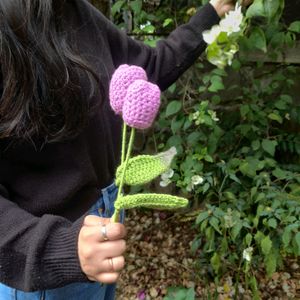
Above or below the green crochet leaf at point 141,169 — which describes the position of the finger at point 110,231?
below

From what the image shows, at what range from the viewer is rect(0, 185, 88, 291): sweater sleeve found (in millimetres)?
614

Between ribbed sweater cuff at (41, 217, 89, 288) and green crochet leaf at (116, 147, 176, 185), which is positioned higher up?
green crochet leaf at (116, 147, 176, 185)

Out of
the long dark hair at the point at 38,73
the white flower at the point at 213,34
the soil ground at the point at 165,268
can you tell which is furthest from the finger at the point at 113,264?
the soil ground at the point at 165,268

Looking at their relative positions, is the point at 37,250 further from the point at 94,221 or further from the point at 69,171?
the point at 69,171

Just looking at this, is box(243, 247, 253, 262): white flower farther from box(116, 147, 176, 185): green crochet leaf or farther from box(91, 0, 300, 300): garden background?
box(116, 147, 176, 185): green crochet leaf

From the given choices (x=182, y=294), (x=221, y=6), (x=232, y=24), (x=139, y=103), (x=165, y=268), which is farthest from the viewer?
(x=165, y=268)

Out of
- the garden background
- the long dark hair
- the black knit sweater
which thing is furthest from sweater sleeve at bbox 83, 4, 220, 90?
the long dark hair

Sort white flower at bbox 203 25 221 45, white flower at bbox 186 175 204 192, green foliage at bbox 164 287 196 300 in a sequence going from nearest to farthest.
Result: white flower at bbox 203 25 221 45
green foliage at bbox 164 287 196 300
white flower at bbox 186 175 204 192

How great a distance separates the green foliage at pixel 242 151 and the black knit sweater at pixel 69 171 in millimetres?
214

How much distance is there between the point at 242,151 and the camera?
5.24ft

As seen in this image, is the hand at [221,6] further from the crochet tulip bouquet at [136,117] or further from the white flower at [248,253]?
the white flower at [248,253]

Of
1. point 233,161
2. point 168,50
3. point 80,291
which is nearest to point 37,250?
point 80,291

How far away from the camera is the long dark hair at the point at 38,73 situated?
658 mm

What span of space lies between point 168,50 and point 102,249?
700 mm
